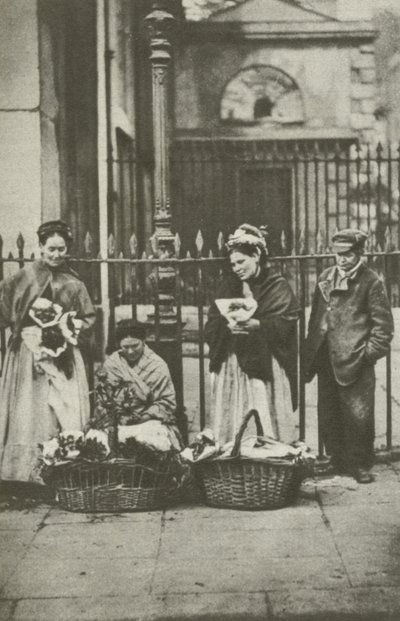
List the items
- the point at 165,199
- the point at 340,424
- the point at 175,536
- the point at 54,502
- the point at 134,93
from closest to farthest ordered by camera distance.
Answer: the point at 175,536 → the point at 54,502 → the point at 340,424 → the point at 165,199 → the point at 134,93

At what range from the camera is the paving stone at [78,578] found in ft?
15.9

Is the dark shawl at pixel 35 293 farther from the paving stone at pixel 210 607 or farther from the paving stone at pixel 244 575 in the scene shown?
the paving stone at pixel 210 607

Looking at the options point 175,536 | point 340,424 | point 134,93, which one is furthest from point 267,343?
point 134,93

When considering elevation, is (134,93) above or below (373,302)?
above

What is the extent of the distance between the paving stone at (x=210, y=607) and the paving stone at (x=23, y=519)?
1.42 m

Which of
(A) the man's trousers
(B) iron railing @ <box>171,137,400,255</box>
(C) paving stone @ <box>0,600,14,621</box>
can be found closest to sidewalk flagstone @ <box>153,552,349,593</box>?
(C) paving stone @ <box>0,600,14,621</box>

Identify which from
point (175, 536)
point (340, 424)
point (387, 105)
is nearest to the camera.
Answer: point (175, 536)

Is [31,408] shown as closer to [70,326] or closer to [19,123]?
[70,326]

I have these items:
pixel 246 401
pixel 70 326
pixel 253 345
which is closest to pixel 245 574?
pixel 246 401

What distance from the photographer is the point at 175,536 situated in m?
5.64

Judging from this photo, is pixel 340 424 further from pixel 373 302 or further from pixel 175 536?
pixel 175 536

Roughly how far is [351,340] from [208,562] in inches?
80.1

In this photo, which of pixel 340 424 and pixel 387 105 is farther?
pixel 387 105

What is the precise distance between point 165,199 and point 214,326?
4.85 ft
